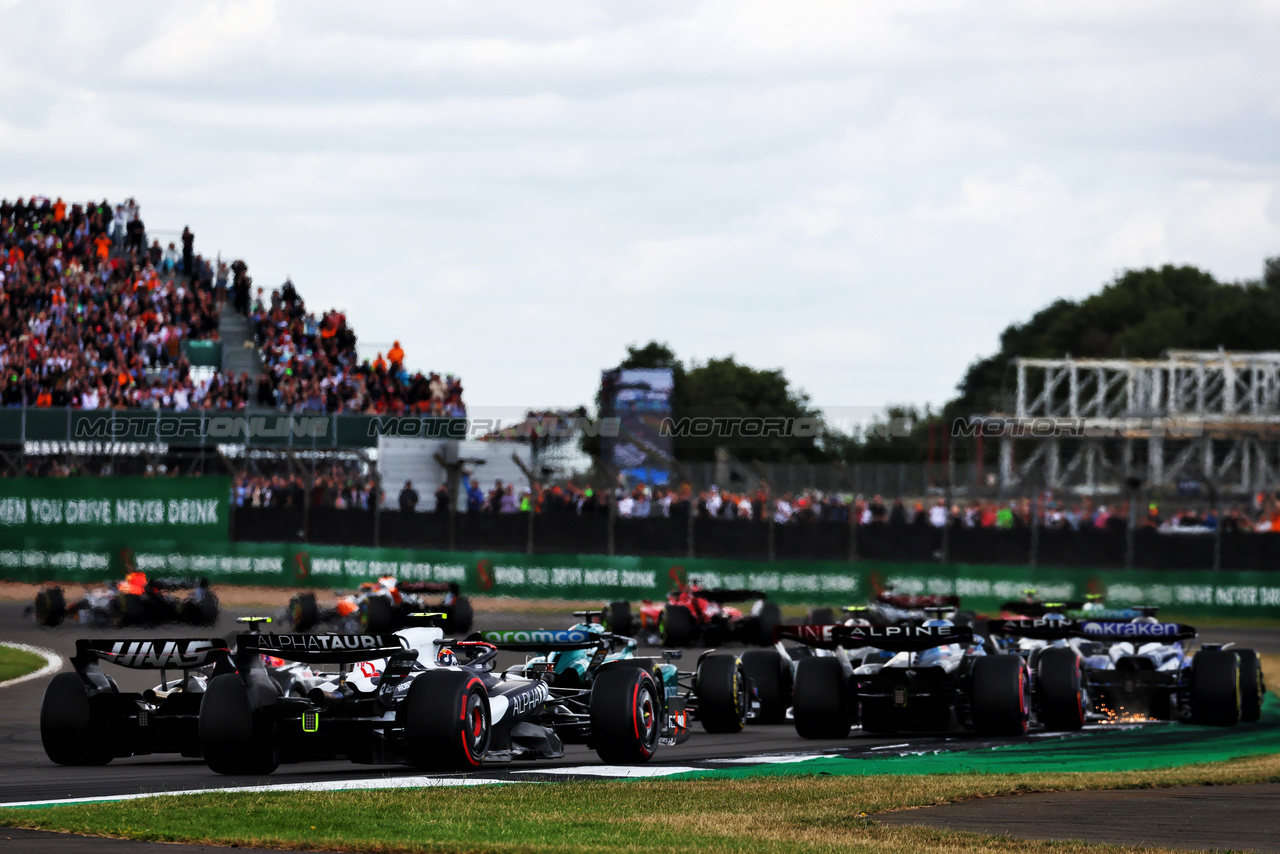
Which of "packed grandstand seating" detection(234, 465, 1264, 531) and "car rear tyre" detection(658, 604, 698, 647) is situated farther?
"packed grandstand seating" detection(234, 465, 1264, 531)

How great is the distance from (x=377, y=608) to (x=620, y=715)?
12.3m

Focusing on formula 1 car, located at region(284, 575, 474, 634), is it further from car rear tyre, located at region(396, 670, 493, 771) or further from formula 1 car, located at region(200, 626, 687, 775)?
car rear tyre, located at region(396, 670, 493, 771)

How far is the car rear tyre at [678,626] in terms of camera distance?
25484 millimetres

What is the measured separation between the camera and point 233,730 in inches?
460

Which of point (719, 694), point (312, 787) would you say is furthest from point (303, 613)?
point (312, 787)

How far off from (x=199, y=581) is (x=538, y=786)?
15577mm

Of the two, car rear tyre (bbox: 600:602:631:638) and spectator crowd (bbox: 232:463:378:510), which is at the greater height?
spectator crowd (bbox: 232:463:378:510)

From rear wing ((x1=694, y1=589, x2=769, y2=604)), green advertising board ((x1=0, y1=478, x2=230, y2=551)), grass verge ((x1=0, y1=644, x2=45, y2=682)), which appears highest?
green advertising board ((x1=0, y1=478, x2=230, y2=551))

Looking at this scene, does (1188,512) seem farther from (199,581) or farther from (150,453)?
(150,453)

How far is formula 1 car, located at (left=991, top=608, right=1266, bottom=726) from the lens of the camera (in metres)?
17.1

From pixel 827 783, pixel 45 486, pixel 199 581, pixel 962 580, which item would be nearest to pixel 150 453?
pixel 45 486

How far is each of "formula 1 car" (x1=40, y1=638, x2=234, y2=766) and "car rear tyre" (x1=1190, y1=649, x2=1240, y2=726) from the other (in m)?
9.48

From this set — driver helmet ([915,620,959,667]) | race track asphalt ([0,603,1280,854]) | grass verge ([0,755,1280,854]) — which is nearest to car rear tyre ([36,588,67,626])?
race track asphalt ([0,603,1280,854])

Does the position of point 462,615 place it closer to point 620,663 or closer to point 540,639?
point 540,639
